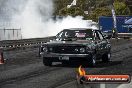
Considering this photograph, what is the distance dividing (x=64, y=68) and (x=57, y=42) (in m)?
1.03

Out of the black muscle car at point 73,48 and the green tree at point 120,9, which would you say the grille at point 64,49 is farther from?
the green tree at point 120,9

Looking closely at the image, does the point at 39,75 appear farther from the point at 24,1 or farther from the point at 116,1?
the point at 116,1

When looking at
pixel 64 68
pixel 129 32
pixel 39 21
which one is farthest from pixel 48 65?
pixel 39 21

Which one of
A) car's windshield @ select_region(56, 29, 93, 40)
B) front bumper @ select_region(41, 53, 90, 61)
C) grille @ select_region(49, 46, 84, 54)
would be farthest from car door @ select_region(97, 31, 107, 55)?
grille @ select_region(49, 46, 84, 54)

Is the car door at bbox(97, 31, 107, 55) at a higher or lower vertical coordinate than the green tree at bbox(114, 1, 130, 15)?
lower

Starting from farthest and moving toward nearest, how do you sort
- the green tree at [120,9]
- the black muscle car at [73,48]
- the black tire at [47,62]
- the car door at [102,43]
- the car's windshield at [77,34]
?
the green tree at [120,9], the car door at [102,43], the car's windshield at [77,34], the black tire at [47,62], the black muscle car at [73,48]

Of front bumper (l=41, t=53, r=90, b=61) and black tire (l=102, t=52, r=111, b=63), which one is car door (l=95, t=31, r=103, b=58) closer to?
front bumper (l=41, t=53, r=90, b=61)

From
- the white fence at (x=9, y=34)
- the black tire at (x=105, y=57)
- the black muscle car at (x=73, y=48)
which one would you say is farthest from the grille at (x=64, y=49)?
the white fence at (x=9, y=34)

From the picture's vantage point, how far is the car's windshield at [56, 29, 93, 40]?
58.6ft

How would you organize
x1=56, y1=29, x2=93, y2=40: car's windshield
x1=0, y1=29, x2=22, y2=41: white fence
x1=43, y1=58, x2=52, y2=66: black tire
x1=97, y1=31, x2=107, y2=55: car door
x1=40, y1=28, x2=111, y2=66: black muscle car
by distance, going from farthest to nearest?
x1=0, y1=29, x2=22, y2=41: white fence < x1=97, y1=31, x2=107, y2=55: car door < x1=56, y1=29, x2=93, y2=40: car's windshield < x1=43, y1=58, x2=52, y2=66: black tire < x1=40, y1=28, x2=111, y2=66: black muscle car

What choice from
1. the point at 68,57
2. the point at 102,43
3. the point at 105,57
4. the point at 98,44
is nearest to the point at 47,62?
the point at 68,57

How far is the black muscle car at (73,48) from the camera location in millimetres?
16875

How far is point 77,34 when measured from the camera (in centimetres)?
1798

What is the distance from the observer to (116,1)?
377 ft
